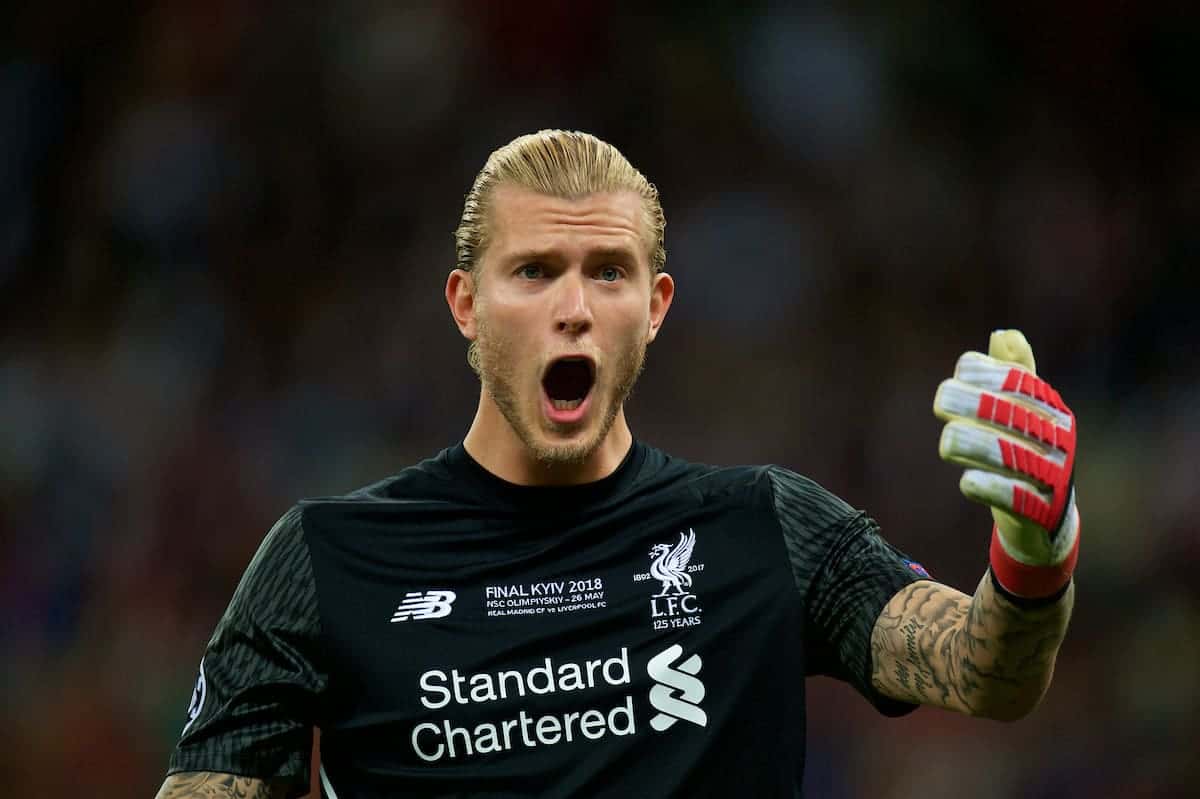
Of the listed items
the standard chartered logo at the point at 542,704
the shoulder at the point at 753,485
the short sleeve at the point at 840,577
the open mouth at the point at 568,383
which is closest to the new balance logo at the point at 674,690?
the standard chartered logo at the point at 542,704

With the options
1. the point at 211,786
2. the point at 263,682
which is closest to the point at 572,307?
the point at 263,682

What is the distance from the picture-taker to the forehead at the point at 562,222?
3.54 meters

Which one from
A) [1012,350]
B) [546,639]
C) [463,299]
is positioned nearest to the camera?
[1012,350]

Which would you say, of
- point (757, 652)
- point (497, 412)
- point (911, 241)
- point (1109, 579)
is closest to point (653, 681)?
point (757, 652)

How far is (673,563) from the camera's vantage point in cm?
346

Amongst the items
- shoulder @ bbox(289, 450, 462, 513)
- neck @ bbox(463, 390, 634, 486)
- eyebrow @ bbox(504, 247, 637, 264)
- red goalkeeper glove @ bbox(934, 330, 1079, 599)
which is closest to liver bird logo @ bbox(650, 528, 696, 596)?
neck @ bbox(463, 390, 634, 486)

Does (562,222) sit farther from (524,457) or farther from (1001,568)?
(1001,568)

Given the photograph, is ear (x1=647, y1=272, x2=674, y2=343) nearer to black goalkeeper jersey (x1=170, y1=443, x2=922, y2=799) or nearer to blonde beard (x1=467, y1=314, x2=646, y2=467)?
blonde beard (x1=467, y1=314, x2=646, y2=467)

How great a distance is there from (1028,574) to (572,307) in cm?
118

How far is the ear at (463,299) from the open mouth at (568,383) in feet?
0.73

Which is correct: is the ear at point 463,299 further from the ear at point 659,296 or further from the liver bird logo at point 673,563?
the liver bird logo at point 673,563

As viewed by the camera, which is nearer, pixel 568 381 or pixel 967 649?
pixel 967 649

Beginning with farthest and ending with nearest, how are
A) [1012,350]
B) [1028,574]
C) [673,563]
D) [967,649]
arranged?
[673,563] < [967,649] < [1028,574] < [1012,350]

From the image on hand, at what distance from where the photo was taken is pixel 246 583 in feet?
11.3
